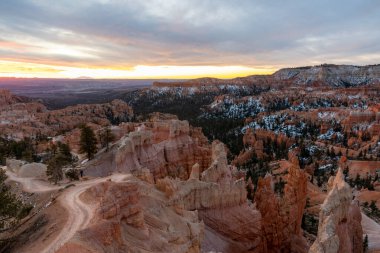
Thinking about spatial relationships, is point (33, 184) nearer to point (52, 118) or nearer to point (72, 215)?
point (72, 215)

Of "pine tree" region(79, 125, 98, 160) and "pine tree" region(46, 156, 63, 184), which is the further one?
"pine tree" region(79, 125, 98, 160)

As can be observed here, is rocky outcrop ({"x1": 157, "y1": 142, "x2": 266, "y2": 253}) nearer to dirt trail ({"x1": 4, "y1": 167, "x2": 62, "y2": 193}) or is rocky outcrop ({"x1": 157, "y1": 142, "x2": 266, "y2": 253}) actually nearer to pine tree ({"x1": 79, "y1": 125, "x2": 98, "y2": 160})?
dirt trail ({"x1": 4, "y1": 167, "x2": 62, "y2": 193})

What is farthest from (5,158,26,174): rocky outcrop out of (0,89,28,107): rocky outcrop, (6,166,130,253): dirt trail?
(0,89,28,107): rocky outcrop

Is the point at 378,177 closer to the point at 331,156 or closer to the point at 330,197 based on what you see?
the point at 331,156

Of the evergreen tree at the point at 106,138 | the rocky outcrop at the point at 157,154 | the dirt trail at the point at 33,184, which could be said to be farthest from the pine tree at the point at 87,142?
the dirt trail at the point at 33,184

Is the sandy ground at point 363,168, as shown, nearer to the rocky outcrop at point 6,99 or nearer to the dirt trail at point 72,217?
the dirt trail at point 72,217

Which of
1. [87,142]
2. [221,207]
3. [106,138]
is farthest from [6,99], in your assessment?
[221,207]
